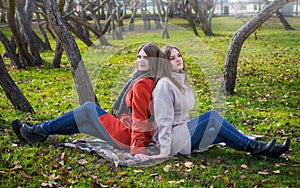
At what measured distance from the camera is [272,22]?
2541cm

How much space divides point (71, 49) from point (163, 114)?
216cm

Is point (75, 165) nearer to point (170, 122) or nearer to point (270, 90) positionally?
point (170, 122)

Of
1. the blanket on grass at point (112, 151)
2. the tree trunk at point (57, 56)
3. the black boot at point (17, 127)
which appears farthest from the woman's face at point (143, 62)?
the tree trunk at point (57, 56)

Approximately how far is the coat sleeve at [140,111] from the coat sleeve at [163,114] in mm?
77

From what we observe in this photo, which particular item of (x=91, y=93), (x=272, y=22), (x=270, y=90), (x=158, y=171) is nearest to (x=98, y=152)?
(x=158, y=171)

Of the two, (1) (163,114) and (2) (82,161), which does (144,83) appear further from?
(2) (82,161)

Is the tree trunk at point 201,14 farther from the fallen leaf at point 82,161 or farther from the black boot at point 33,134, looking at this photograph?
the fallen leaf at point 82,161

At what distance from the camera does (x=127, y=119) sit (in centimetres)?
460

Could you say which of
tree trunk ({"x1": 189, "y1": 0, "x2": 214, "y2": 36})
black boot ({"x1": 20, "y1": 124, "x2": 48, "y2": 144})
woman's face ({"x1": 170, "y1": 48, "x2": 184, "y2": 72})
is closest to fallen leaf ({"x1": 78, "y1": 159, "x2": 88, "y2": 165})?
black boot ({"x1": 20, "y1": 124, "x2": 48, "y2": 144})

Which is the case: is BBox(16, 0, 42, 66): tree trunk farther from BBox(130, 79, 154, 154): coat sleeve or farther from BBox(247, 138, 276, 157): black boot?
BBox(247, 138, 276, 157): black boot

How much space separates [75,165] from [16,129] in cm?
92

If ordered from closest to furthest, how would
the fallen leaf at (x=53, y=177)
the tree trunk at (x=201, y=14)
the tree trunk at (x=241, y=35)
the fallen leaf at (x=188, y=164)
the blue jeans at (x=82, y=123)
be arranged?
1. the fallen leaf at (x=53, y=177)
2. the fallen leaf at (x=188, y=164)
3. the blue jeans at (x=82, y=123)
4. the tree trunk at (x=241, y=35)
5. the tree trunk at (x=201, y=14)

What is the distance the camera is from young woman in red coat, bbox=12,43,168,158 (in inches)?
173

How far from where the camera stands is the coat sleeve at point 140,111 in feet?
14.4
